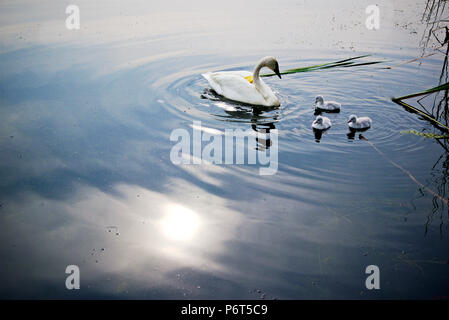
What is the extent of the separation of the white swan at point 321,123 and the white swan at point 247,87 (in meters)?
1.35

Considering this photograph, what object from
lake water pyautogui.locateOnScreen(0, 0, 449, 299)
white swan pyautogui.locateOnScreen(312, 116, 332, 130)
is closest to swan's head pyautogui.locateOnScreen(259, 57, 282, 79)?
lake water pyautogui.locateOnScreen(0, 0, 449, 299)

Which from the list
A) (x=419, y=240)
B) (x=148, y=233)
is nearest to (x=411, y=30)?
(x=419, y=240)

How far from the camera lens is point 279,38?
1359 centimetres

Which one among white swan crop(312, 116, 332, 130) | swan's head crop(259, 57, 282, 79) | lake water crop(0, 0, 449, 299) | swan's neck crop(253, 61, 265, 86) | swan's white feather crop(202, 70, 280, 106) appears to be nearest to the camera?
lake water crop(0, 0, 449, 299)

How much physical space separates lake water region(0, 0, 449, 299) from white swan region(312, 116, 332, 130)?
0.21 metres

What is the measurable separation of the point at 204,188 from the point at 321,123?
286 cm

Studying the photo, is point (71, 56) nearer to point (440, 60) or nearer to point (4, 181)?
point (4, 181)

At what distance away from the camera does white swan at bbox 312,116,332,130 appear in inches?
293

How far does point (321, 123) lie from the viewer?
7449mm

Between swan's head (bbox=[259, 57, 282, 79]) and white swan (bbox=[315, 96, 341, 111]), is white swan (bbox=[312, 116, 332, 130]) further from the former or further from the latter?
swan's head (bbox=[259, 57, 282, 79])

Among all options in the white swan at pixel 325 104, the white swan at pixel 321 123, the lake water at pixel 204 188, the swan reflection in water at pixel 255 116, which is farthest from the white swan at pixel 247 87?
the white swan at pixel 321 123

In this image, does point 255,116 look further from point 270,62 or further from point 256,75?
point 270,62

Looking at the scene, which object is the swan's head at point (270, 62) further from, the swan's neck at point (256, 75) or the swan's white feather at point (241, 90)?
the swan's white feather at point (241, 90)

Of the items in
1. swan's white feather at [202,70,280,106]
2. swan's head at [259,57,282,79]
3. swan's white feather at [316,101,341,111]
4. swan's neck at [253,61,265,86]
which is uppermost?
swan's head at [259,57,282,79]
